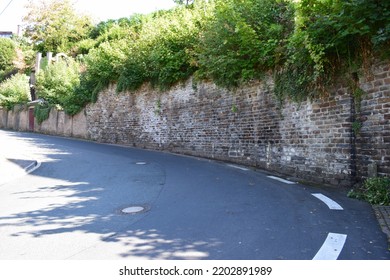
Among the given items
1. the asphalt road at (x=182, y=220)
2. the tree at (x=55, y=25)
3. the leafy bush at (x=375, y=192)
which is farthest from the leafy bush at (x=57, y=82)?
the leafy bush at (x=375, y=192)

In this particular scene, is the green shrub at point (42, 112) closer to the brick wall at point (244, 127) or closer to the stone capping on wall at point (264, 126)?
the stone capping on wall at point (264, 126)

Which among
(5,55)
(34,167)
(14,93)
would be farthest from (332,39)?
(5,55)

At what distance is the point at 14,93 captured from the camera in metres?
33.2

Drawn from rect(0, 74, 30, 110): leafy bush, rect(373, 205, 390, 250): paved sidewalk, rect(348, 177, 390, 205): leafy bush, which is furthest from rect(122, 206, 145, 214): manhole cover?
rect(0, 74, 30, 110): leafy bush

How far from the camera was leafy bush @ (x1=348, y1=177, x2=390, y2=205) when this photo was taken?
571 cm

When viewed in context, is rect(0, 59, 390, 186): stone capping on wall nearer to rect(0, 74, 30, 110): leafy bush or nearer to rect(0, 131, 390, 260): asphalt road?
rect(0, 131, 390, 260): asphalt road

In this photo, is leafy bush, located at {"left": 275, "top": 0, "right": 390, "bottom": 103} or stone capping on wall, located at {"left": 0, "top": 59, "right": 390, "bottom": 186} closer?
leafy bush, located at {"left": 275, "top": 0, "right": 390, "bottom": 103}

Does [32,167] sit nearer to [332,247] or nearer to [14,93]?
[332,247]

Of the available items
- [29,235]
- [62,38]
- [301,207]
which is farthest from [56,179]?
[62,38]

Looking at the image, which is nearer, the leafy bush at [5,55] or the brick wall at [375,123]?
the brick wall at [375,123]

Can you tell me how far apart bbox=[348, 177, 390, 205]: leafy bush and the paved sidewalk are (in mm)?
298

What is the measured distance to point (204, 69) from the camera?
12.5 meters

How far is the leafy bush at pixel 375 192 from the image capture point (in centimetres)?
A: 571

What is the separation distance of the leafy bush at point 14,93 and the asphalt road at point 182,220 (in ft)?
92.3
